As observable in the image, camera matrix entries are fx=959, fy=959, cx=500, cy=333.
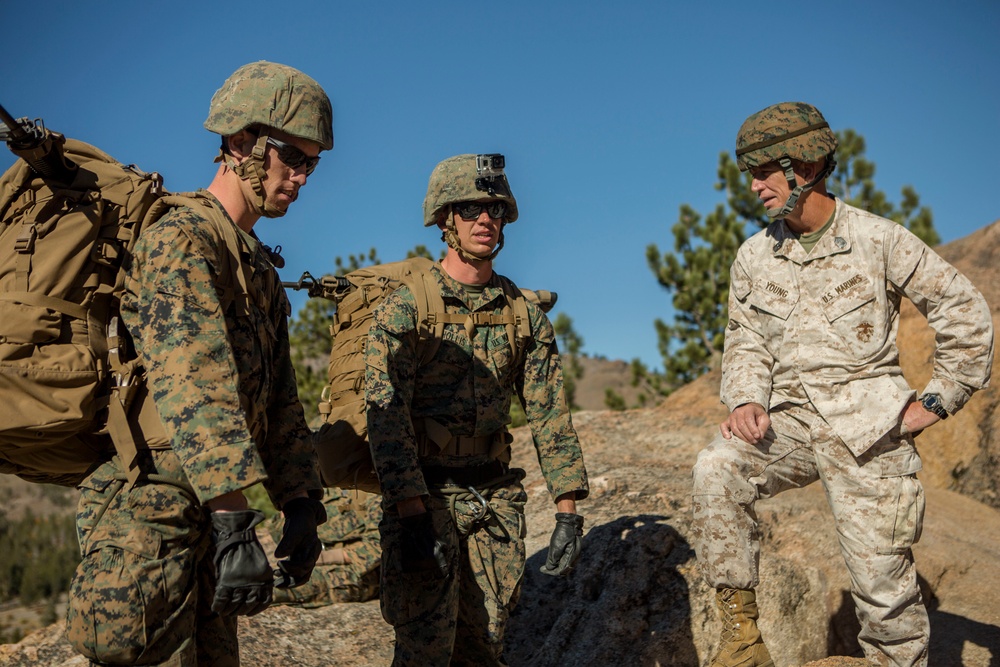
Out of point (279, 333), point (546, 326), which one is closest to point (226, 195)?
point (279, 333)

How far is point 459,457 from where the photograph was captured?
4715 mm

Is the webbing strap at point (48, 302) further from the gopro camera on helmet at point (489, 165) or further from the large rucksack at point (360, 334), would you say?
the gopro camera on helmet at point (489, 165)

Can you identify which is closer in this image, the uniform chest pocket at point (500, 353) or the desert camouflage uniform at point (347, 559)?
the uniform chest pocket at point (500, 353)

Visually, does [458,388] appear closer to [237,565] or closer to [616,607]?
[616,607]

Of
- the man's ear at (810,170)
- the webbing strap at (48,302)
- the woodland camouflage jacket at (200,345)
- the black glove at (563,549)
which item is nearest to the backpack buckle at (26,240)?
the webbing strap at (48,302)

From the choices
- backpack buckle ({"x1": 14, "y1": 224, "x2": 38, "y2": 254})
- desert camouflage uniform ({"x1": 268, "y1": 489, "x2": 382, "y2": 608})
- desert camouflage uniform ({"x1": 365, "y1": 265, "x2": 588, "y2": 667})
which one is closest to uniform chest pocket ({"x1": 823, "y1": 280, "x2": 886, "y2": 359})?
desert camouflage uniform ({"x1": 365, "y1": 265, "x2": 588, "y2": 667})

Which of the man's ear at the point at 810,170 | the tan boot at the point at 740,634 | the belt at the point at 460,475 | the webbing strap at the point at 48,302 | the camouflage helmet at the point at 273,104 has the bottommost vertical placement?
the tan boot at the point at 740,634

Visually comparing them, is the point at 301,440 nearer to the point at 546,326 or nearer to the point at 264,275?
the point at 264,275

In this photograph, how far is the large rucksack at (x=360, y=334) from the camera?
A: 15.5 feet

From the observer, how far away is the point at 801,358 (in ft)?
14.9

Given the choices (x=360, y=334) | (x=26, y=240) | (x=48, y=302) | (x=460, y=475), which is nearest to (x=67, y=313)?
(x=48, y=302)

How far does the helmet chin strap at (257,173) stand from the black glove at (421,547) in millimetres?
1613

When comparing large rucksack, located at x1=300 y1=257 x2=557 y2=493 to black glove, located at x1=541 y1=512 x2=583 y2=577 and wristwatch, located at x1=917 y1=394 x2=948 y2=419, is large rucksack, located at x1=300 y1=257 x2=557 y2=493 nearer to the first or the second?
black glove, located at x1=541 y1=512 x2=583 y2=577

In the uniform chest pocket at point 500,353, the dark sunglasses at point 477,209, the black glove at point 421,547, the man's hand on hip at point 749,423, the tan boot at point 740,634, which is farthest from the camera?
the dark sunglasses at point 477,209
